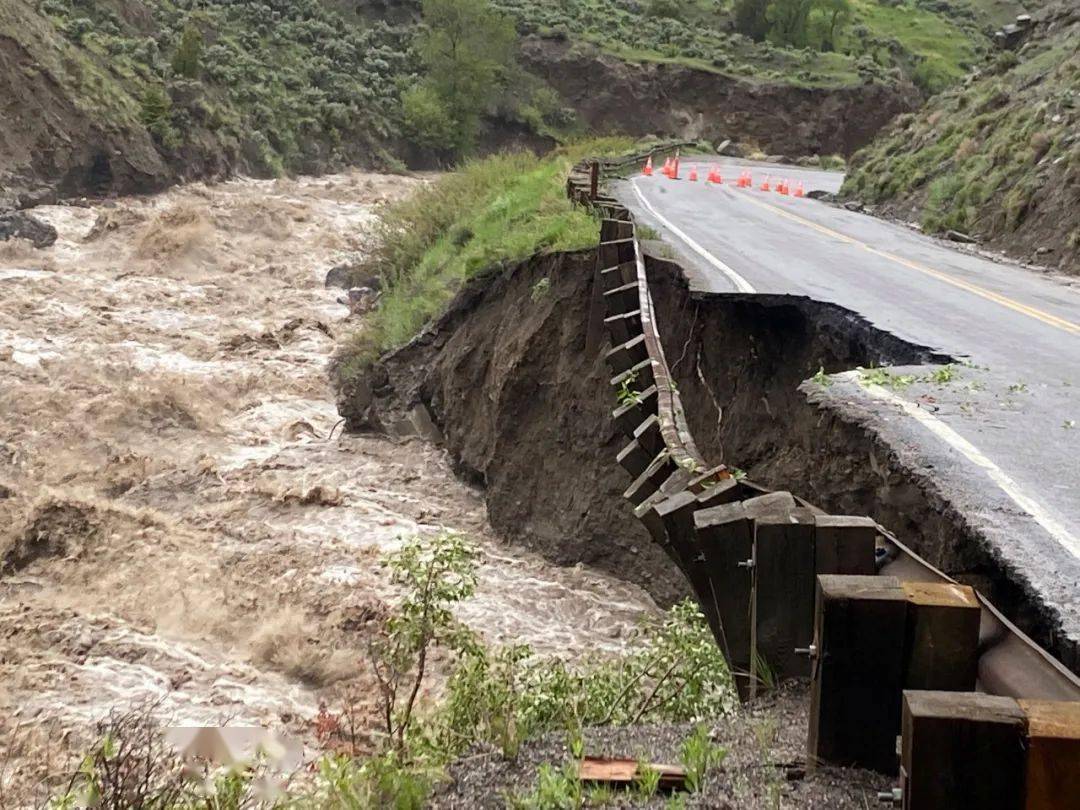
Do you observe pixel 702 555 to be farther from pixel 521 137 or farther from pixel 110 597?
pixel 521 137

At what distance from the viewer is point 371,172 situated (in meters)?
44.3

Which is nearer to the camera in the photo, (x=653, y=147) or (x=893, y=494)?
(x=893, y=494)

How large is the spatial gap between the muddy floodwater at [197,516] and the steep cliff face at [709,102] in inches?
1413

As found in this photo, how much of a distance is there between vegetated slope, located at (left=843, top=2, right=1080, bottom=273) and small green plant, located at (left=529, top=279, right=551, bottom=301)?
6782mm

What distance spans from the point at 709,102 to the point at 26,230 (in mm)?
39897

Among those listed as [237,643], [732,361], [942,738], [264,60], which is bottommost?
[237,643]

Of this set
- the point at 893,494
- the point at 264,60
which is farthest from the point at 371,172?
the point at 893,494

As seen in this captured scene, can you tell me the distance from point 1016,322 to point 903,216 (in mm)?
10925

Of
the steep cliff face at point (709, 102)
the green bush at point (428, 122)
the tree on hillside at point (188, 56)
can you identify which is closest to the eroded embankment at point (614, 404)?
the tree on hillside at point (188, 56)

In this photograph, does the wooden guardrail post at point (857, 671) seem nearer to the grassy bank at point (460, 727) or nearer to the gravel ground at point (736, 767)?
the gravel ground at point (736, 767)

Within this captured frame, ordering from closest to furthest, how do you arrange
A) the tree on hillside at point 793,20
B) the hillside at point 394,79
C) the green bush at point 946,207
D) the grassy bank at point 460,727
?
the grassy bank at point 460,727 → the green bush at point 946,207 → the hillside at point 394,79 → the tree on hillside at point 793,20

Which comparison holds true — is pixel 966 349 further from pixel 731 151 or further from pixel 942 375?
pixel 731 151

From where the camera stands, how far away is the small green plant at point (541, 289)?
506 inches

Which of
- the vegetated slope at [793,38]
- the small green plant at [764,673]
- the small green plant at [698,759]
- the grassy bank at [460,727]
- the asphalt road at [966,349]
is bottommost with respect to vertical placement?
the grassy bank at [460,727]
